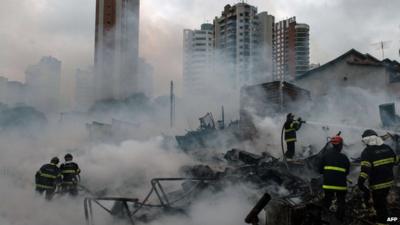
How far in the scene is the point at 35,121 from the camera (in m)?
20.1

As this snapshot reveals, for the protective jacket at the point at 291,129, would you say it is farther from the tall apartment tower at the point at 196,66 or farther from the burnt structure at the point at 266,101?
the tall apartment tower at the point at 196,66

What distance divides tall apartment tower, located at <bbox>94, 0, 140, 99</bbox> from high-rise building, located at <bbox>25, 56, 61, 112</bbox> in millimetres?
2920

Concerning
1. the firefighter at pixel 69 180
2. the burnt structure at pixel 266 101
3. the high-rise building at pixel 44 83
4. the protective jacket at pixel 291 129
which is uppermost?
the high-rise building at pixel 44 83

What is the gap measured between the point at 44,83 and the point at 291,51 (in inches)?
712

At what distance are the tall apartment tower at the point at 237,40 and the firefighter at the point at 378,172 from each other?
567 inches

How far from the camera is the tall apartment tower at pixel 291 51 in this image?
93.6 feet

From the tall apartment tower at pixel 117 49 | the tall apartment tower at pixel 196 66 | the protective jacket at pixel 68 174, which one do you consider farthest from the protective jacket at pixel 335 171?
the tall apartment tower at pixel 117 49

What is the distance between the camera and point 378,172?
5.50 m

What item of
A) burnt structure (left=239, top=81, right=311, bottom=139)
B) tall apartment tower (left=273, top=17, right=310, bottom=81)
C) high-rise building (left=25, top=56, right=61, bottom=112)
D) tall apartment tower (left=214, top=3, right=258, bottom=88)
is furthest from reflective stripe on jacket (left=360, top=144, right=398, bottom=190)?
tall apartment tower (left=273, top=17, right=310, bottom=81)

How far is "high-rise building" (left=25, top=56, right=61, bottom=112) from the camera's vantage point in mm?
21016

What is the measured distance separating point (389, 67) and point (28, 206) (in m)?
15.6

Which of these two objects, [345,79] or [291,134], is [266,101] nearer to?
[291,134]

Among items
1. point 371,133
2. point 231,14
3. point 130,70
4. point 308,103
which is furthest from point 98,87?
point 371,133

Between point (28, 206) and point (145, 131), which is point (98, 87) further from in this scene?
point (28, 206)
